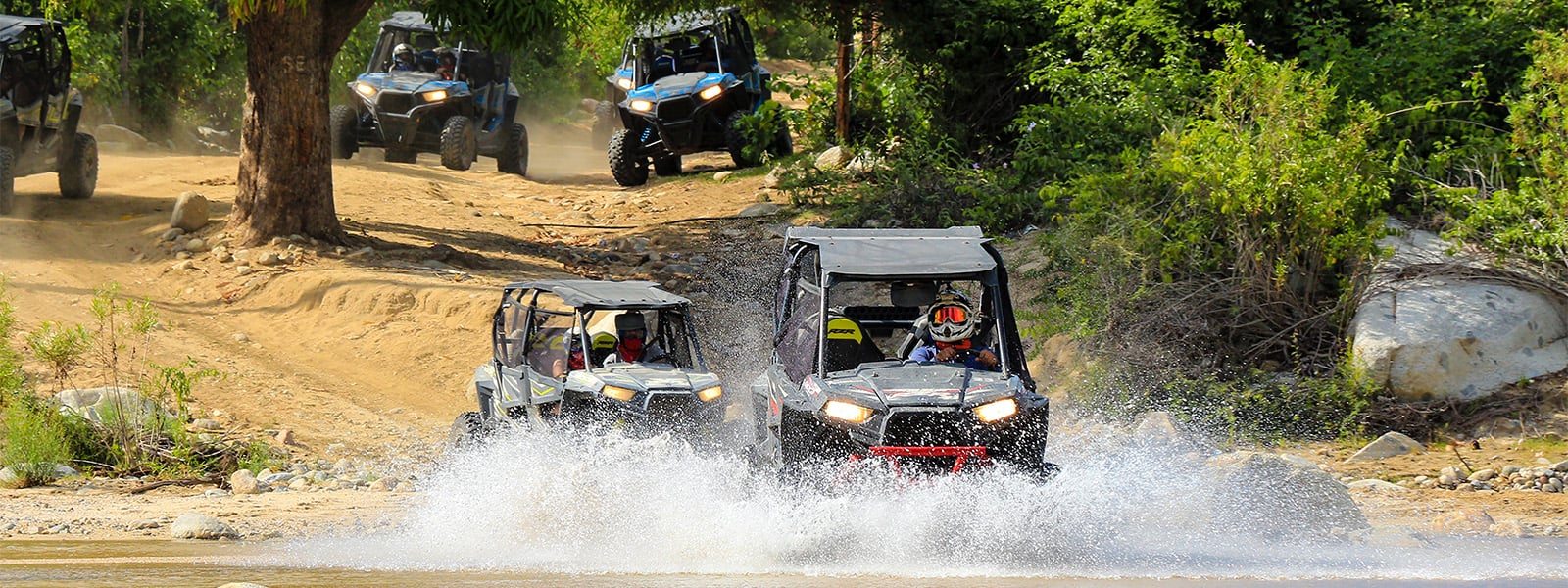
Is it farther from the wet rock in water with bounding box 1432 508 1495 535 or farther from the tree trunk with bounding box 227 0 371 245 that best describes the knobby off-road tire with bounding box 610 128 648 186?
the wet rock in water with bounding box 1432 508 1495 535

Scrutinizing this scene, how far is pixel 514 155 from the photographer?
24406 millimetres

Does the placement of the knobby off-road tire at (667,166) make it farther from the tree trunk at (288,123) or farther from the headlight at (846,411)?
the headlight at (846,411)

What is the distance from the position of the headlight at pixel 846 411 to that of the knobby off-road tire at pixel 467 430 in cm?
345

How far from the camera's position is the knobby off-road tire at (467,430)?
982cm

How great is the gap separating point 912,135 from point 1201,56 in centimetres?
345

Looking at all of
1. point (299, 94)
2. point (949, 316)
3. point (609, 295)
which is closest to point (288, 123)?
point (299, 94)

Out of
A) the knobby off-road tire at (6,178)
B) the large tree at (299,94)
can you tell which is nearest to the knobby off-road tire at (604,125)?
the knobby off-road tire at (6,178)

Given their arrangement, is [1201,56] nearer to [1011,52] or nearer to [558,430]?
[1011,52]

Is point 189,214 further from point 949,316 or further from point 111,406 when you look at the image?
point 949,316

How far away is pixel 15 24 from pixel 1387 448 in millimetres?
14182

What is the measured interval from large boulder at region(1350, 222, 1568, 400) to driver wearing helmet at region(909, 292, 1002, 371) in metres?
4.20

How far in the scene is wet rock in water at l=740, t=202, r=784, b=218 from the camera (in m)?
18.3

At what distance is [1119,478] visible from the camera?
804 cm

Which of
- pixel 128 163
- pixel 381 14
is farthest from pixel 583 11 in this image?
pixel 381 14
